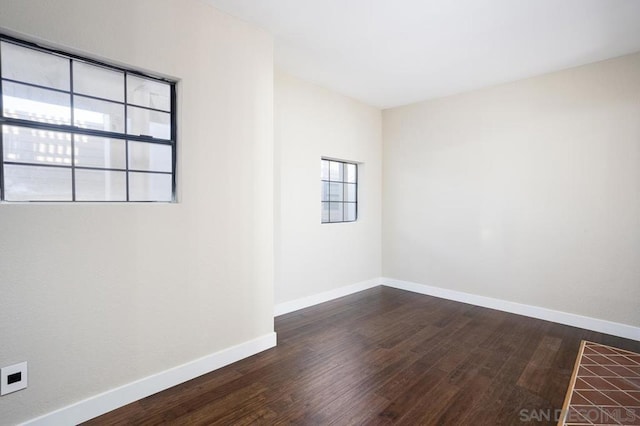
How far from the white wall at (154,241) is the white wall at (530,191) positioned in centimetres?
283

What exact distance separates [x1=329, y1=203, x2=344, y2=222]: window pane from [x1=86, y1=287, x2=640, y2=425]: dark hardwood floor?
1.50 m

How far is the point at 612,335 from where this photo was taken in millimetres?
3389

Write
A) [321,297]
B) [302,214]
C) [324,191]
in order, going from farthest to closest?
1. [324,191]
2. [321,297]
3. [302,214]

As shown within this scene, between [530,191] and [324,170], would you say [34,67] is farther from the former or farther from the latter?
[530,191]

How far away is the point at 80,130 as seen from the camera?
203cm

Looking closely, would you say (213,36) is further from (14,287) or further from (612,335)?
(612,335)

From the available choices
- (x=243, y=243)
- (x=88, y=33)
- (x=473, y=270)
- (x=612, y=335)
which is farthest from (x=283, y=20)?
(x=612, y=335)

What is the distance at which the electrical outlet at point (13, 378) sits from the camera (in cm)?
173

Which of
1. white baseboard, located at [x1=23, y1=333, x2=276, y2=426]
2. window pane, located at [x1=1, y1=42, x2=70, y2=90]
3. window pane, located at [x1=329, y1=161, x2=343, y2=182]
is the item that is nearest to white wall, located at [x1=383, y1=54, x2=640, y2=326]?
window pane, located at [x1=329, y1=161, x2=343, y2=182]

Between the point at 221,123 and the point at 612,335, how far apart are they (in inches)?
177

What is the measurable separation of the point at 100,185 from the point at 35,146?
15.3 inches

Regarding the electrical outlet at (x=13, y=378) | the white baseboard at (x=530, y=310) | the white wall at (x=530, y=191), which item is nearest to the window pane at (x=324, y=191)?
the white wall at (x=530, y=191)

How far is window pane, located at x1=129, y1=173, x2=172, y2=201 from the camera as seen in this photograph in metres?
2.27

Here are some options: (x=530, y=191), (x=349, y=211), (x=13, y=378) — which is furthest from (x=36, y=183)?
(x=530, y=191)
